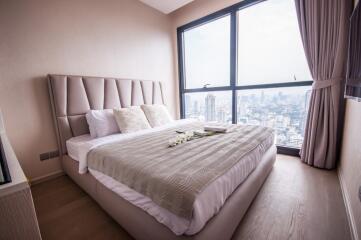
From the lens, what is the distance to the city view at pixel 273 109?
8.38 ft

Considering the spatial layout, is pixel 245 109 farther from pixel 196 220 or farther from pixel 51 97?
pixel 51 97

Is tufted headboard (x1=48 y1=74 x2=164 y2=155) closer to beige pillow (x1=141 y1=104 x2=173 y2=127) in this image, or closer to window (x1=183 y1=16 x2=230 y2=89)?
beige pillow (x1=141 y1=104 x2=173 y2=127)

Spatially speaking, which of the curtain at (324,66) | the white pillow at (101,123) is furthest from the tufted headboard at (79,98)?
the curtain at (324,66)

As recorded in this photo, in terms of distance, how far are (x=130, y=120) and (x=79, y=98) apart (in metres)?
0.81

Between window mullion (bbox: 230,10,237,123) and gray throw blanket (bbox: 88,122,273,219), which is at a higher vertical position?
window mullion (bbox: 230,10,237,123)

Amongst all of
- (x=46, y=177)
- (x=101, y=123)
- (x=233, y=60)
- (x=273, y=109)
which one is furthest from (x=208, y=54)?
(x=46, y=177)

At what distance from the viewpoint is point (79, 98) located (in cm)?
233

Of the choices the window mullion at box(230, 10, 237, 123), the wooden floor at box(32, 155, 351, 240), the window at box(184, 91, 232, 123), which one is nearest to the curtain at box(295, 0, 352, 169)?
the wooden floor at box(32, 155, 351, 240)

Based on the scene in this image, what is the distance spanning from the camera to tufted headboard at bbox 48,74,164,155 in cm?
216

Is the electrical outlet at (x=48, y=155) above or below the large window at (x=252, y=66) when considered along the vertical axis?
below

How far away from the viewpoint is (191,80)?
12.9 ft

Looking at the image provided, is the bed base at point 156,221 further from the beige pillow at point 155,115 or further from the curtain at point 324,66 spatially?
the beige pillow at point 155,115

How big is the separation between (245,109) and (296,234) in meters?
2.25

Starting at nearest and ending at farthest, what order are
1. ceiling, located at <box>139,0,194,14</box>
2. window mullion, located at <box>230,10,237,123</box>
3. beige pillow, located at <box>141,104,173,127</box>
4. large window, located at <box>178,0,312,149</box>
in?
large window, located at <box>178,0,312,149</box>
beige pillow, located at <box>141,104,173,127</box>
window mullion, located at <box>230,10,237,123</box>
ceiling, located at <box>139,0,194,14</box>
